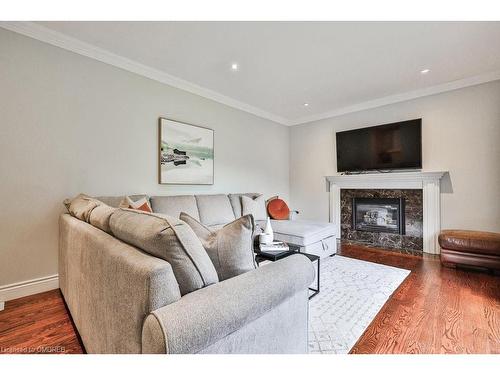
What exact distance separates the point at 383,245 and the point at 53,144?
4.67m

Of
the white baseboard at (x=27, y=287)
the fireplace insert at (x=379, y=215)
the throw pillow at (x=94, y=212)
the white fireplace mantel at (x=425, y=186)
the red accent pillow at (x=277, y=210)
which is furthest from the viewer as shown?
the red accent pillow at (x=277, y=210)

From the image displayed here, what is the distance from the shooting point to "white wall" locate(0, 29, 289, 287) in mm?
2125

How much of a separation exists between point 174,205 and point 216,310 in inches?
90.7

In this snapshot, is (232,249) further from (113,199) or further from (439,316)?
(113,199)

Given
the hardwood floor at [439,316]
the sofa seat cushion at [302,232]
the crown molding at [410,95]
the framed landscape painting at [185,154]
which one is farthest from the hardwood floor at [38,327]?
the crown molding at [410,95]

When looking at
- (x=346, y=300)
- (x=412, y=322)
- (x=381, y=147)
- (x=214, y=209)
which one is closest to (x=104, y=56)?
(x=214, y=209)

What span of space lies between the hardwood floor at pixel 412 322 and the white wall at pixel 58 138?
0.56 m

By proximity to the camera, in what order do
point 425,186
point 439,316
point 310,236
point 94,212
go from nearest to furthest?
point 94,212
point 439,316
point 310,236
point 425,186

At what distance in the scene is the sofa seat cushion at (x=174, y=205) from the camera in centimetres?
279

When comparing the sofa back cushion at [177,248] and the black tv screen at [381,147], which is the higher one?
the black tv screen at [381,147]

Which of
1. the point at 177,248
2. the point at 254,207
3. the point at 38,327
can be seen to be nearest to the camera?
the point at 177,248

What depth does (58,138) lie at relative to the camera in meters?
2.36

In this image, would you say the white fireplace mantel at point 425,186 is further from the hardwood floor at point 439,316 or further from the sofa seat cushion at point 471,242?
the hardwood floor at point 439,316
